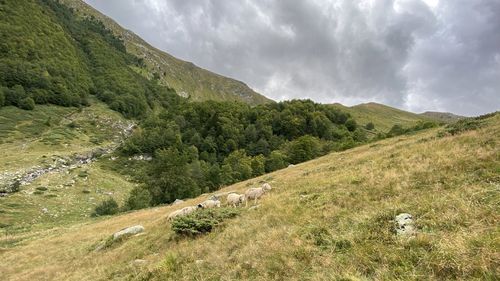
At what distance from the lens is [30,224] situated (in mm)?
44969

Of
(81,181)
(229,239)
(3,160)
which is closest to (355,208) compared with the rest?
(229,239)

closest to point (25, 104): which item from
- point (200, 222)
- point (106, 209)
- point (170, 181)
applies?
point (170, 181)

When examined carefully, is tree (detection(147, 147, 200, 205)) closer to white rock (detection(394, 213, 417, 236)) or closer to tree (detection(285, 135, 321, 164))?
tree (detection(285, 135, 321, 164))

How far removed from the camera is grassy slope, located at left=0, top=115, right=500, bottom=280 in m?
7.05

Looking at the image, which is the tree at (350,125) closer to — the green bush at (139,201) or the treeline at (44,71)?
the treeline at (44,71)

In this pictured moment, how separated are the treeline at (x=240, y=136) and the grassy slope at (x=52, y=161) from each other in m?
11.5

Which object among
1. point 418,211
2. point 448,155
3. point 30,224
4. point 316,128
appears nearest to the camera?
point 418,211

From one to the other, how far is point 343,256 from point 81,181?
72347mm

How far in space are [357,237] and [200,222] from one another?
26.8 ft

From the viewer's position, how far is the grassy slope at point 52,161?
48750 millimetres

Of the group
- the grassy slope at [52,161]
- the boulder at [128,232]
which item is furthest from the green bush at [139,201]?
the boulder at [128,232]

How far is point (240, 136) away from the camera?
14162 centimetres

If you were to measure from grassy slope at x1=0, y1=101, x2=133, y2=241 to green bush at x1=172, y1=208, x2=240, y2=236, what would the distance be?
24.9 meters

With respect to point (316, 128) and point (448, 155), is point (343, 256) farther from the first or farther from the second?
point (316, 128)
